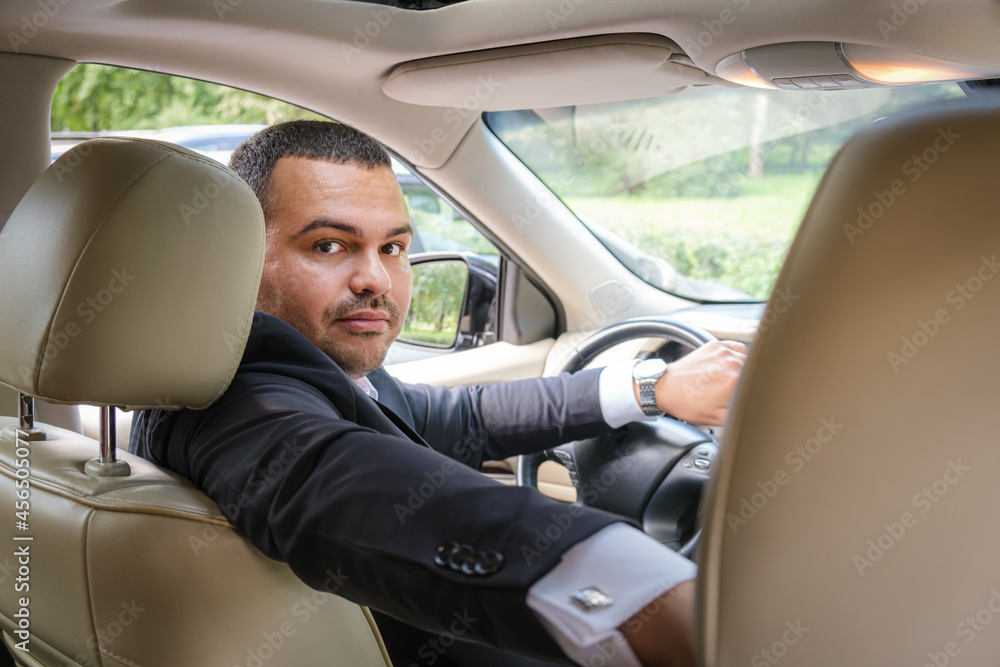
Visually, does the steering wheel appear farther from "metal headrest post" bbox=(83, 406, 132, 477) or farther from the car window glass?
"metal headrest post" bbox=(83, 406, 132, 477)

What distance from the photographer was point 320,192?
1.76m

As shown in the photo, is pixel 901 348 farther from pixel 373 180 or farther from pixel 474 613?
pixel 373 180

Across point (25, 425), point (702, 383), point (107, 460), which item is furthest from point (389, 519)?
point (702, 383)

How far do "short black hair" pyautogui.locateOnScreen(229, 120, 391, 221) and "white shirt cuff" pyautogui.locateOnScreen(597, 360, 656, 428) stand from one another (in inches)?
28.0

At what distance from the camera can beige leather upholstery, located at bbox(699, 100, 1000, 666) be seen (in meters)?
0.64

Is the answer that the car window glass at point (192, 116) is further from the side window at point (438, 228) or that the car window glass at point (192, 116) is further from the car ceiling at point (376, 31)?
the car ceiling at point (376, 31)

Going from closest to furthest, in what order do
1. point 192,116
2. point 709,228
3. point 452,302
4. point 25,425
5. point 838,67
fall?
1. point 25,425
2. point 838,67
3. point 452,302
4. point 709,228
5. point 192,116

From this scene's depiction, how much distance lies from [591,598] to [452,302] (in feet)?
7.89

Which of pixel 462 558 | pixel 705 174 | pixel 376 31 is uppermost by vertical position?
pixel 376 31


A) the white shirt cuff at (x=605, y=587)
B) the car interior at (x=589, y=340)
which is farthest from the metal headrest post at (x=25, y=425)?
the white shirt cuff at (x=605, y=587)

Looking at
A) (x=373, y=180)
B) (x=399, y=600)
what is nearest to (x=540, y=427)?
(x=373, y=180)

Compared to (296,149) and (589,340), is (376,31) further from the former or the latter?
(589,340)

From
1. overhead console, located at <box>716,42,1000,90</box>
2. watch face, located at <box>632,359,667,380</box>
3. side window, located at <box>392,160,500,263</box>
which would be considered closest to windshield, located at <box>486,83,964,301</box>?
side window, located at <box>392,160,500,263</box>

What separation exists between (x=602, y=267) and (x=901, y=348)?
85.1 inches
